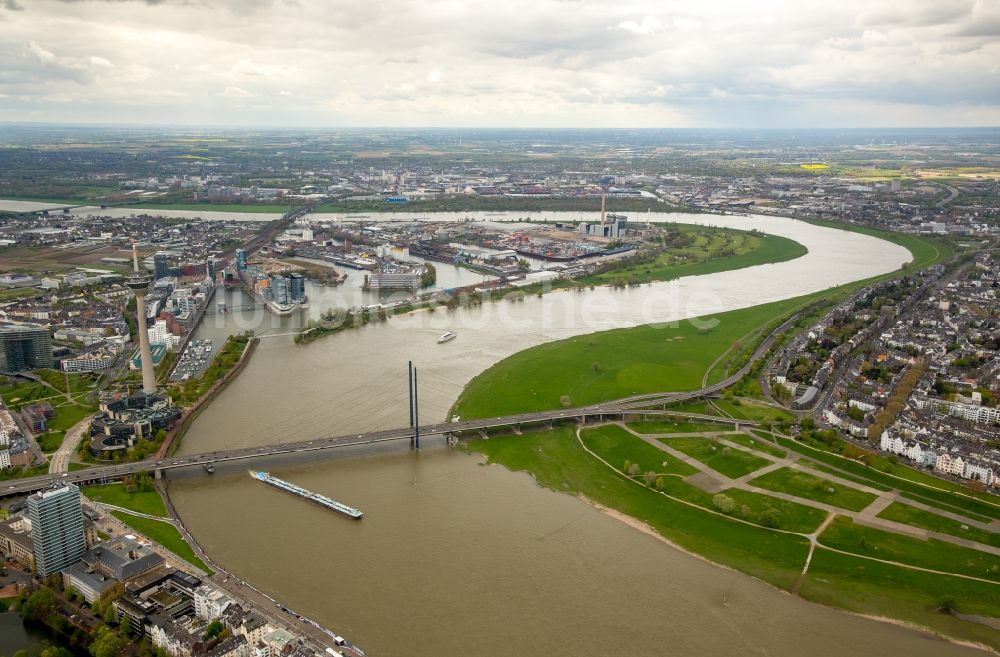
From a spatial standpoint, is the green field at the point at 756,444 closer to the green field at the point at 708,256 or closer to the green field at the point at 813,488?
the green field at the point at 813,488

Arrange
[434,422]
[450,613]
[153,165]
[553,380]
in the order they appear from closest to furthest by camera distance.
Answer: [450,613]
[434,422]
[553,380]
[153,165]

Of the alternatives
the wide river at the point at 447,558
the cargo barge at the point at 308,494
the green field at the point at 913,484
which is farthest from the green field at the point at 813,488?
the cargo barge at the point at 308,494

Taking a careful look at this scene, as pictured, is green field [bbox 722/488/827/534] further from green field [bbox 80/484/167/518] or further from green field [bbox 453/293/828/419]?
green field [bbox 80/484/167/518]

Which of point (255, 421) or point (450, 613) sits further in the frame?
point (255, 421)

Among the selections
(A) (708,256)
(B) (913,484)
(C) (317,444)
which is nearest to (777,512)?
(B) (913,484)

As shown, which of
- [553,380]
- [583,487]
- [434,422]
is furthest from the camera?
[553,380]

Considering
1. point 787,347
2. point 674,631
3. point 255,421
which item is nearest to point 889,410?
point 787,347

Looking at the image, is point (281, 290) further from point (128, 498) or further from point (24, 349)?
point (128, 498)

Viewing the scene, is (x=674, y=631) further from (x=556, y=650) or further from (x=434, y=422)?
(x=434, y=422)
